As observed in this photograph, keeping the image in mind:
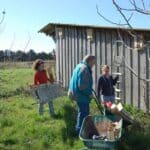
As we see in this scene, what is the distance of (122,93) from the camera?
1412 cm

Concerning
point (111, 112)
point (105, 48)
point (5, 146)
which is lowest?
point (5, 146)

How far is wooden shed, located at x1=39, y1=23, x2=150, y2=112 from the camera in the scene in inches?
512

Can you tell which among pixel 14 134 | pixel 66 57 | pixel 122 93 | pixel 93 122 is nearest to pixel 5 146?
pixel 14 134

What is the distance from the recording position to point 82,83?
32.1ft

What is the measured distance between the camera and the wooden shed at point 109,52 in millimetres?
13016

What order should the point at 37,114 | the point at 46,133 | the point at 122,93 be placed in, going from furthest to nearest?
the point at 122,93 → the point at 37,114 → the point at 46,133

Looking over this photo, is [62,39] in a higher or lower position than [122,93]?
higher

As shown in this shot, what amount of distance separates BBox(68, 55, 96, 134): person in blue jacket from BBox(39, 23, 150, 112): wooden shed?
705 millimetres

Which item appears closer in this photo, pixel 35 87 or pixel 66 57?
pixel 35 87

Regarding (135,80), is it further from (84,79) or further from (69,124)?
(84,79)

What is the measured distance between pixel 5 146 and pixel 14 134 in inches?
32.7

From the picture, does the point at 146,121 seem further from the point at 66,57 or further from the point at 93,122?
the point at 66,57

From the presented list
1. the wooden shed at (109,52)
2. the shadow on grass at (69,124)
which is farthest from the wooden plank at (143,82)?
the shadow on grass at (69,124)

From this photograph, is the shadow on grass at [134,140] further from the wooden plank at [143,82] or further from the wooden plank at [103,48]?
the wooden plank at [103,48]
